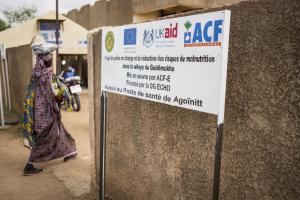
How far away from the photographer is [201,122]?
89.4 inches

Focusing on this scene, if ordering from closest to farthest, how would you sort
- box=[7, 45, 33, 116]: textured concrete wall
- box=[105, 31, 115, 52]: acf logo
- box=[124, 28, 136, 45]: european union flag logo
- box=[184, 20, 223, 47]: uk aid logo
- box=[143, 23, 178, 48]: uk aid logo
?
box=[184, 20, 223, 47]: uk aid logo < box=[143, 23, 178, 48]: uk aid logo < box=[124, 28, 136, 45]: european union flag logo < box=[105, 31, 115, 52]: acf logo < box=[7, 45, 33, 116]: textured concrete wall

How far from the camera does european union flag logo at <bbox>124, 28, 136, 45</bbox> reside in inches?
95.3

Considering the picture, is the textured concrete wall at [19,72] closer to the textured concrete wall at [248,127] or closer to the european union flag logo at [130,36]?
the european union flag logo at [130,36]

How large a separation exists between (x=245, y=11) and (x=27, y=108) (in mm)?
3516

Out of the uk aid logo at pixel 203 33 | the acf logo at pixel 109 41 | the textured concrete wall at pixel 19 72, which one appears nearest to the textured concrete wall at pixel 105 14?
the textured concrete wall at pixel 19 72

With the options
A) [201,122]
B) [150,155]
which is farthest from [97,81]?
[201,122]

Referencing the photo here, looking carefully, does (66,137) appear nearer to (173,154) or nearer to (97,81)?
(97,81)

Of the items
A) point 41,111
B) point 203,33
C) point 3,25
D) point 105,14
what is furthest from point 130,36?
point 3,25

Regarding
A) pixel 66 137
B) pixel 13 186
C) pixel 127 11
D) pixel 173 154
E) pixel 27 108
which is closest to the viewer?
pixel 173 154

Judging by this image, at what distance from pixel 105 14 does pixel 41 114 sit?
523 inches

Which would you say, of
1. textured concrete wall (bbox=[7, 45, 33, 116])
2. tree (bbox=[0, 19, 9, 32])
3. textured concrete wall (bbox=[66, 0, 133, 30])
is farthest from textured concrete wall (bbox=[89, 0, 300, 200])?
tree (bbox=[0, 19, 9, 32])

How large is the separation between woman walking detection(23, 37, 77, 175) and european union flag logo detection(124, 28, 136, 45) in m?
2.27

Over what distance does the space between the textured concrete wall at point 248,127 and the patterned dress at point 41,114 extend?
216 cm

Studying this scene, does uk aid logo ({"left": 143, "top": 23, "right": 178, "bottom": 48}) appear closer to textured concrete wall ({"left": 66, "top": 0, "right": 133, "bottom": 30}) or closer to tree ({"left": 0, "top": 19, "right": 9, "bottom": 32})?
textured concrete wall ({"left": 66, "top": 0, "right": 133, "bottom": 30})
